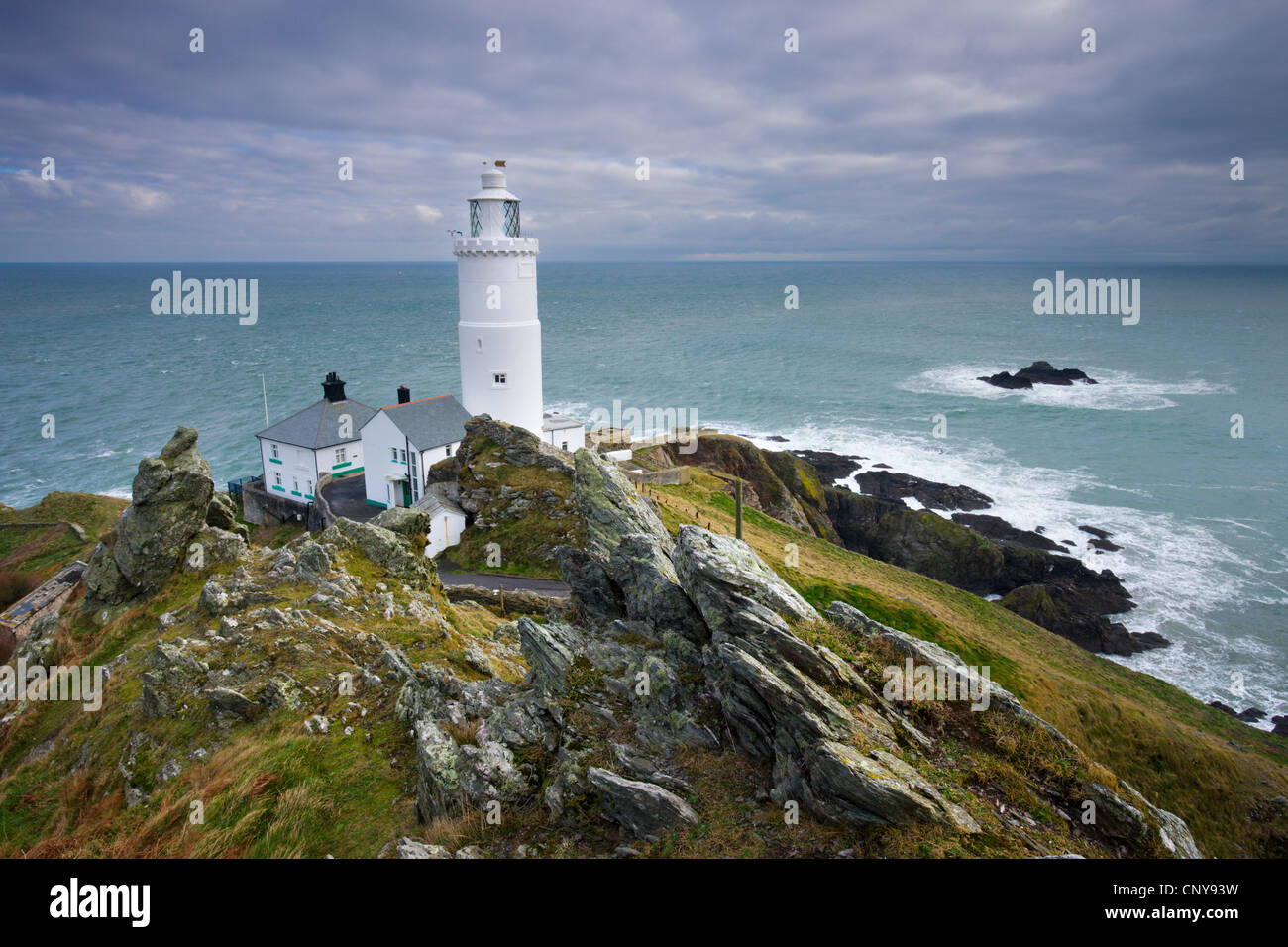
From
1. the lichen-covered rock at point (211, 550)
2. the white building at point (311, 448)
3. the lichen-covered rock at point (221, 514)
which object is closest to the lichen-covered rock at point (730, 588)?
the lichen-covered rock at point (211, 550)

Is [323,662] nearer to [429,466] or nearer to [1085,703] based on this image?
[429,466]

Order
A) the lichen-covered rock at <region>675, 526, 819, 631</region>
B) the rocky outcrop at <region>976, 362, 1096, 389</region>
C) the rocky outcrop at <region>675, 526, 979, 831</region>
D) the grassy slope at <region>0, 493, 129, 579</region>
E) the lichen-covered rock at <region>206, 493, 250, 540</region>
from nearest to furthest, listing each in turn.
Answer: the rocky outcrop at <region>675, 526, 979, 831</region>, the lichen-covered rock at <region>675, 526, 819, 631</region>, the lichen-covered rock at <region>206, 493, 250, 540</region>, the grassy slope at <region>0, 493, 129, 579</region>, the rocky outcrop at <region>976, 362, 1096, 389</region>

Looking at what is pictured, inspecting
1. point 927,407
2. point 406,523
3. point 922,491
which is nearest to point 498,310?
point 406,523

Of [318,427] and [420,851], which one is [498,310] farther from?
[420,851]

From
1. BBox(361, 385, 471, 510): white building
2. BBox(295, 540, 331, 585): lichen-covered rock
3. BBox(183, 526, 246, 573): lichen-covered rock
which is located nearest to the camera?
BBox(295, 540, 331, 585): lichen-covered rock

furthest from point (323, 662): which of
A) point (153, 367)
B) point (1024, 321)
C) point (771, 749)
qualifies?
point (1024, 321)

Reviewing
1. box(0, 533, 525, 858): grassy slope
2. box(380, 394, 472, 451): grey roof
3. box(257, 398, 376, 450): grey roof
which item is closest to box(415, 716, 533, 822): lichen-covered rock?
box(0, 533, 525, 858): grassy slope

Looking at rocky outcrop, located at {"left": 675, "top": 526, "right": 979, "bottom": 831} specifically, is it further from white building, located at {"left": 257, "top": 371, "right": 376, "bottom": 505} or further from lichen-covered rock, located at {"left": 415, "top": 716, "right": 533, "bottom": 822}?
white building, located at {"left": 257, "top": 371, "right": 376, "bottom": 505}
